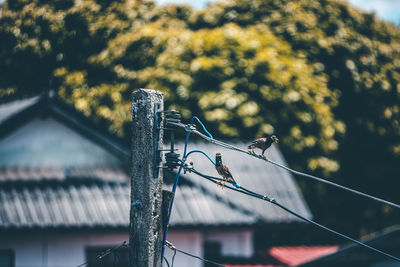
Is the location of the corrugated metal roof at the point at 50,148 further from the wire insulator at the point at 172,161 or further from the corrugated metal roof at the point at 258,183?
the wire insulator at the point at 172,161

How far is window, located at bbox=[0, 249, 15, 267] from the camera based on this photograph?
11.4m

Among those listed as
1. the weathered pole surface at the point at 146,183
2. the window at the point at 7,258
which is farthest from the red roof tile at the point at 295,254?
the weathered pole surface at the point at 146,183

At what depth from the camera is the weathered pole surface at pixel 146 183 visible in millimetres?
5375

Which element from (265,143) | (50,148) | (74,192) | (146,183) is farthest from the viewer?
(50,148)

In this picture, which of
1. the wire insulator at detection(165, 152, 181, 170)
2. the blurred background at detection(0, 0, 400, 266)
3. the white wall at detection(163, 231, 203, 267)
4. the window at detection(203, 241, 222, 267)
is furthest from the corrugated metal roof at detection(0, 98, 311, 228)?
the wire insulator at detection(165, 152, 181, 170)

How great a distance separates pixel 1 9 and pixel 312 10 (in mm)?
14207

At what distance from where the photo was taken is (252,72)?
17.7 meters

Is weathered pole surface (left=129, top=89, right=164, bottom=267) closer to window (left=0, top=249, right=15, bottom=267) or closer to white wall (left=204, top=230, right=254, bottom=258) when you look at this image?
window (left=0, top=249, right=15, bottom=267)

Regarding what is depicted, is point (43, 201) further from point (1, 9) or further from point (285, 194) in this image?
point (1, 9)

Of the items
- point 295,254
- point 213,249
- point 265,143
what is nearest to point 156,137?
point 265,143

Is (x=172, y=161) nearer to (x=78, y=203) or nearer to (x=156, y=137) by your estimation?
(x=156, y=137)

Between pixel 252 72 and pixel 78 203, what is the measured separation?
8.32 m

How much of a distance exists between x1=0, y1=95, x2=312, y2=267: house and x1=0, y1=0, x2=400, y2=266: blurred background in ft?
15.3

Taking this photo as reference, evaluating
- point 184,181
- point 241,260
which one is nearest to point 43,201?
point 184,181
